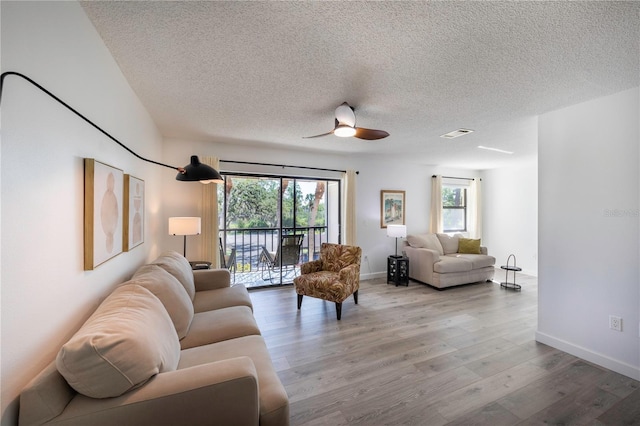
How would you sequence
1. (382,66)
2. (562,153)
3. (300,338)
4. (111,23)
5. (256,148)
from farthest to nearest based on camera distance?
(256,148)
(300,338)
(562,153)
(382,66)
(111,23)

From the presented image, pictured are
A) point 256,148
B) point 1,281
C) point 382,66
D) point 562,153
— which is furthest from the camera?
point 256,148

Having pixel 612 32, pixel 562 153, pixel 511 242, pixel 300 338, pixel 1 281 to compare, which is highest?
pixel 612 32

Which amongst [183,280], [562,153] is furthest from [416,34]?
[183,280]

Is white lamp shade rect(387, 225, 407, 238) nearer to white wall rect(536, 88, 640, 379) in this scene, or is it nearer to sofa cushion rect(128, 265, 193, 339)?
white wall rect(536, 88, 640, 379)

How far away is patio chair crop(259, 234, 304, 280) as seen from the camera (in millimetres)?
4754

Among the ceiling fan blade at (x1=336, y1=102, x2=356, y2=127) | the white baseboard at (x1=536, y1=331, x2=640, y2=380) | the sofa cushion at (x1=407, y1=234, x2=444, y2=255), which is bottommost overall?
the white baseboard at (x1=536, y1=331, x2=640, y2=380)

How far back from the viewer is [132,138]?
230cm

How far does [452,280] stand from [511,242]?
274 cm

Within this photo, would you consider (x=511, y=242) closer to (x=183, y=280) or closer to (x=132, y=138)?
(x=183, y=280)

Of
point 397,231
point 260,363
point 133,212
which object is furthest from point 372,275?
point 133,212

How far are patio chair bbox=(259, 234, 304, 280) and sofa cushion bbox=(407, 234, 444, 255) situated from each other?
226 centimetres

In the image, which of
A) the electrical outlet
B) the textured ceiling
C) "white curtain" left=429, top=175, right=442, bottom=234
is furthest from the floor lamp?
"white curtain" left=429, top=175, right=442, bottom=234

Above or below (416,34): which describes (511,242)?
below

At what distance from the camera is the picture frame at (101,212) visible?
4.70ft
